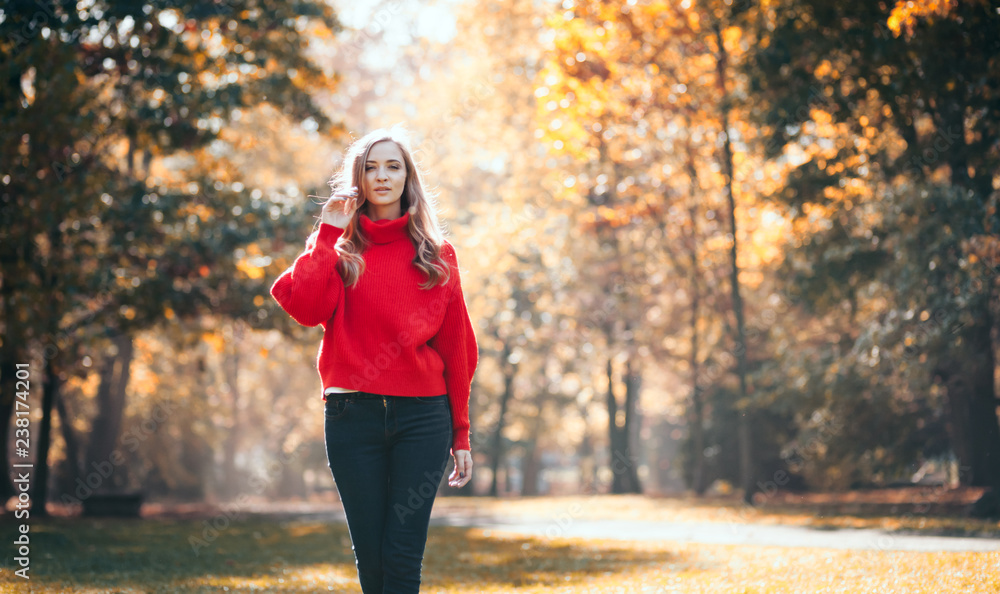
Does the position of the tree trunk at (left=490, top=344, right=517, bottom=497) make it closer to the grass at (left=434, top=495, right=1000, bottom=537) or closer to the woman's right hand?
the grass at (left=434, top=495, right=1000, bottom=537)

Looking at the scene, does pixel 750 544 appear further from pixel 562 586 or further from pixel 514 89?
pixel 514 89

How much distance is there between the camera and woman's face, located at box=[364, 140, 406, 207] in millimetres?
3527

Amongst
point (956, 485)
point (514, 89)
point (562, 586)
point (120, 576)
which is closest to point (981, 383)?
point (956, 485)

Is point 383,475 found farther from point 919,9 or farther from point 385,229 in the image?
point 919,9

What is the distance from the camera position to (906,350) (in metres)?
11.2

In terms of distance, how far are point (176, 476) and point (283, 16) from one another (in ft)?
63.5

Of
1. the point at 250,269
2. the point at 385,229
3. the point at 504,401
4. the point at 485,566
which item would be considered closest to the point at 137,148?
the point at 250,269

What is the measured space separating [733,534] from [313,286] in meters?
8.78

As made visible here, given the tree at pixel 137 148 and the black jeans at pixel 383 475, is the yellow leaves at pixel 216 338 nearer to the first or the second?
the tree at pixel 137 148

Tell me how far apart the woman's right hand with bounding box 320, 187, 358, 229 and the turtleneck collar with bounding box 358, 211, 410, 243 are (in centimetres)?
6

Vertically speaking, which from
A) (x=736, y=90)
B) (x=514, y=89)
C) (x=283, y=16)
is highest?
(x=514, y=89)

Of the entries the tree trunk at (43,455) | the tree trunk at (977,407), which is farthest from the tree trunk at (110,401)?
the tree trunk at (977,407)

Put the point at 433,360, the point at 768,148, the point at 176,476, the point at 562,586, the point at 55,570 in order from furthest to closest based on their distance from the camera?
the point at 176,476
the point at 768,148
the point at 55,570
the point at 562,586
the point at 433,360

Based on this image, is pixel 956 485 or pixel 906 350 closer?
pixel 906 350
